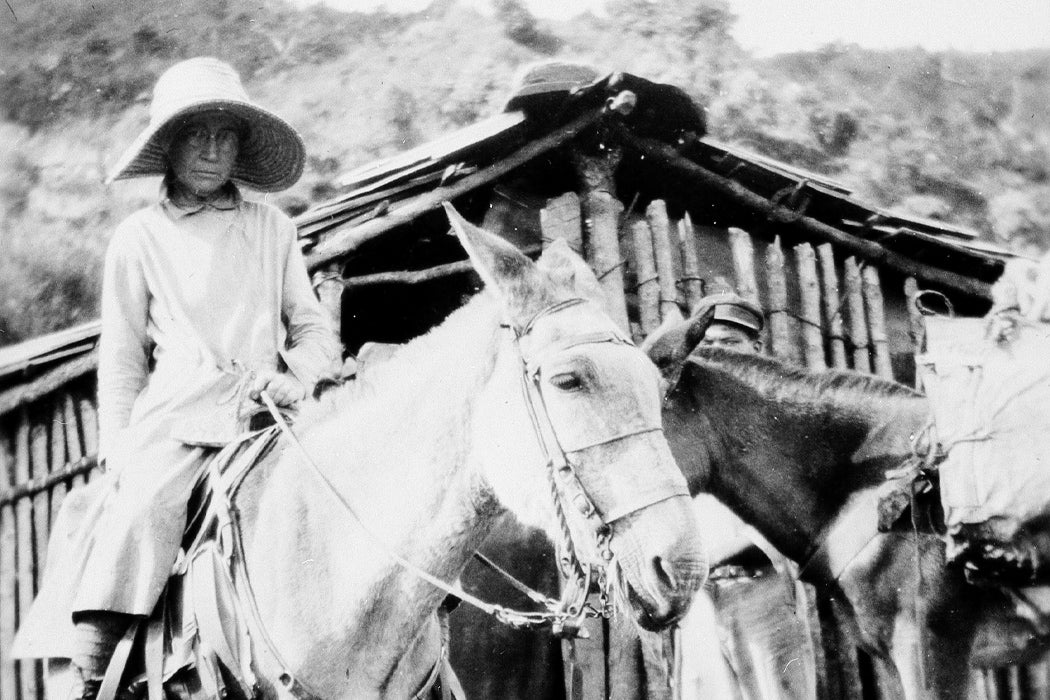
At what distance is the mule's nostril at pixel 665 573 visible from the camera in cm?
223

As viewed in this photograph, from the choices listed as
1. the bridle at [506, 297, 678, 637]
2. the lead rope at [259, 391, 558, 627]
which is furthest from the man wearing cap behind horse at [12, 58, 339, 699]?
the bridle at [506, 297, 678, 637]

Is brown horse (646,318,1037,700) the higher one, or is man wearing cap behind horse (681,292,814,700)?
brown horse (646,318,1037,700)

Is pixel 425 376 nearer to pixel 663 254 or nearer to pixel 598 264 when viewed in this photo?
pixel 598 264

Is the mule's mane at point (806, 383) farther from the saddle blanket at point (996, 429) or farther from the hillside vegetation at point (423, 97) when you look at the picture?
the hillside vegetation at point (423, 97)

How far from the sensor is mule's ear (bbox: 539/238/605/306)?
2717mm

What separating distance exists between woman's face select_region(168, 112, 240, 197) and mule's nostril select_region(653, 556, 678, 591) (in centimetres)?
224

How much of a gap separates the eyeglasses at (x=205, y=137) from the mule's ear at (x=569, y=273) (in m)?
1.46

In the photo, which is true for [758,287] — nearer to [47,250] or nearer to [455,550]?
[455,550]

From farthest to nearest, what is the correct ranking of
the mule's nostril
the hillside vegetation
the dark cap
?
the hillside vegetation < the dark cap < the mule's nostril

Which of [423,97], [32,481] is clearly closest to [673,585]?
[32,481]

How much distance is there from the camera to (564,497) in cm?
238

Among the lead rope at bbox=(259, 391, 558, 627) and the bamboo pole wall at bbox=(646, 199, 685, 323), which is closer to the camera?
the lead rope at bbox=(259, 391, 558, 627)

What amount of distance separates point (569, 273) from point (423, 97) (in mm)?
8220

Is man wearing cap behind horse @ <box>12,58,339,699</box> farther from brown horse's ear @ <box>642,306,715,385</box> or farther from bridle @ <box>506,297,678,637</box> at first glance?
brown horse's ear @ <box>642,306,715,385</box>
